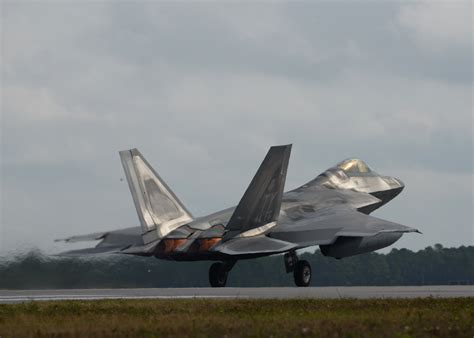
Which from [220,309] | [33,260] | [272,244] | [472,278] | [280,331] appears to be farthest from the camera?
[472,278]

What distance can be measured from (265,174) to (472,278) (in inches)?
1610

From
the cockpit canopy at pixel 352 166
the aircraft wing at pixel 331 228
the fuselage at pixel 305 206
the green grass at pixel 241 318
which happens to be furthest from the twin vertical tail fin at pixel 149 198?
the cockpit canopy at pixel 352 166

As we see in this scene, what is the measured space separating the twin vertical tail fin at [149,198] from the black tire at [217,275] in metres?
2.22

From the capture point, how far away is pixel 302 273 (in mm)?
32406

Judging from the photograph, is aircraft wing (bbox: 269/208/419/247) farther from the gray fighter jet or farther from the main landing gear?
the main landing gear

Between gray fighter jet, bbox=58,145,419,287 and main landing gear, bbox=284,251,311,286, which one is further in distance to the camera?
main landing gear, bbox=284,251,311,286

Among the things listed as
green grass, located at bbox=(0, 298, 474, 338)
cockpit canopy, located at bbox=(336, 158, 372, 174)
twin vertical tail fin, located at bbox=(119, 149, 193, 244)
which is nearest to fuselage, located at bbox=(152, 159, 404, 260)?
cockpit canopy, located at bbox=(336, 158, 372, 174)

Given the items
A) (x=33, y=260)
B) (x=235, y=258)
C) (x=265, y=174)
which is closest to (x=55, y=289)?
(x=33, y=260)

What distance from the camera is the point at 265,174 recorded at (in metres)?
30.7

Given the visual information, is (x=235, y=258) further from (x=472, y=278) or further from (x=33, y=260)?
(x=472, y=278)

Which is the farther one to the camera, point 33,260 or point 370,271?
point 370,271

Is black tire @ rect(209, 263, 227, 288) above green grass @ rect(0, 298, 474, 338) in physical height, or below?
above

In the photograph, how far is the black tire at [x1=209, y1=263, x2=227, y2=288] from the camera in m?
32.8

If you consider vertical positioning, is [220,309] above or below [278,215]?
below
